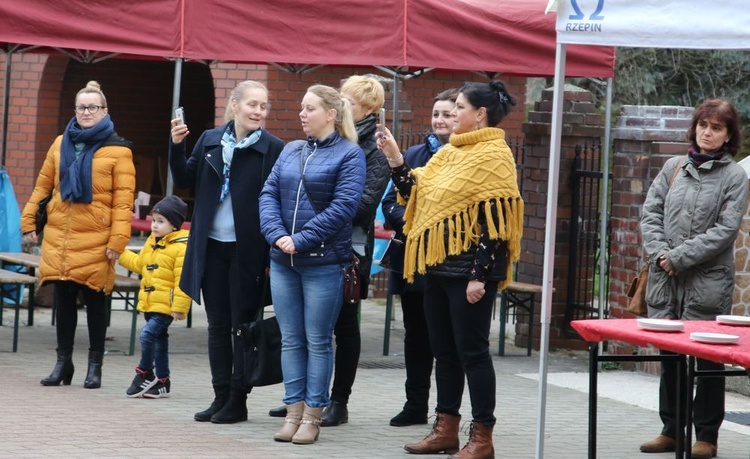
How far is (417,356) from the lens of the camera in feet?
23.6

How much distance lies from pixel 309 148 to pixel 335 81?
7361mm

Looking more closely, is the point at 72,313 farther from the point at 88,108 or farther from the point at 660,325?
the point at 660,325

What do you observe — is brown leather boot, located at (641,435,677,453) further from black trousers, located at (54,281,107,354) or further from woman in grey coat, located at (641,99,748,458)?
black trousers, located at (54,281,107,354)

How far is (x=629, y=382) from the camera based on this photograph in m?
9.05

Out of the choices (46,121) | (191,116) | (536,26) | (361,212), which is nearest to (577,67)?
(536,26)

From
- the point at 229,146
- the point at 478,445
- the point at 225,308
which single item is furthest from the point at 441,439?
the point at 229,146

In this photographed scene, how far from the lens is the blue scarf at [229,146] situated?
695 centimetres

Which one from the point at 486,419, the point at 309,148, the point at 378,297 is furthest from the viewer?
the point at 378,297

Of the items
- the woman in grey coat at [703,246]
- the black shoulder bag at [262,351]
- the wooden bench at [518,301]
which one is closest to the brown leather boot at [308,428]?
the black shoulder bag at [262,351]

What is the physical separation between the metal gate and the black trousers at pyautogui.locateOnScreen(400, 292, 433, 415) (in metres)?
3.20

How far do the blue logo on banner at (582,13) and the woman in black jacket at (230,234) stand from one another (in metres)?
1.97

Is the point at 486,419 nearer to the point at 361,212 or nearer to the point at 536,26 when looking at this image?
the point at 361,212

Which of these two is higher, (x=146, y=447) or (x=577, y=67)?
(x=577, y=67)

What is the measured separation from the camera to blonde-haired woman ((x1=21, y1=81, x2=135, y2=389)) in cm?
779
